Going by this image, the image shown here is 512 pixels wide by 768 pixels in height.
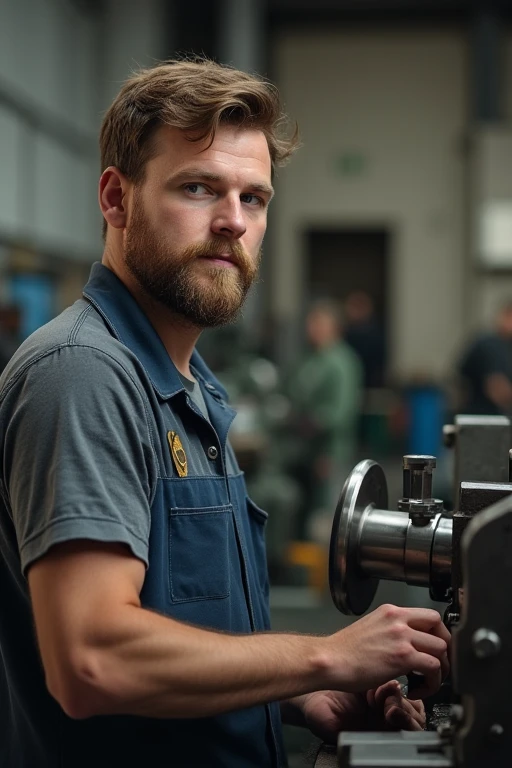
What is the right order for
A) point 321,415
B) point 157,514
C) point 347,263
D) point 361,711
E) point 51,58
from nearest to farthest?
point 157,514
point 361,711
point 321,415
point 51,58
point 347,263

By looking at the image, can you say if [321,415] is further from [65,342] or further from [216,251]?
[65,342]

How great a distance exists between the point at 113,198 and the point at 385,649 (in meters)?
0.59

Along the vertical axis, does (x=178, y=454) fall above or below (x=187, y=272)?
below

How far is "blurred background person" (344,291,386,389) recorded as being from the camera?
7508 millimetres

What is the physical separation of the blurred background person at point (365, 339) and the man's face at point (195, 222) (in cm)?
644

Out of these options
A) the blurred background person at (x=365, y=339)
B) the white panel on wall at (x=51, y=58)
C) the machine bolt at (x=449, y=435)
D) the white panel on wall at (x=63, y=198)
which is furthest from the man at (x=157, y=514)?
the blurred background person at (x=365, y=339)

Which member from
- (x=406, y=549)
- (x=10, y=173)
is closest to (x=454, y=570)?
(x=406, y=549)

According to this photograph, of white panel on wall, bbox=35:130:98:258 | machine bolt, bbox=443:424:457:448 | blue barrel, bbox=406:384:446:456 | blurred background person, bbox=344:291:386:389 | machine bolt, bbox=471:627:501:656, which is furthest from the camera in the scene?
blurred background person, bbox=344:291:386:389

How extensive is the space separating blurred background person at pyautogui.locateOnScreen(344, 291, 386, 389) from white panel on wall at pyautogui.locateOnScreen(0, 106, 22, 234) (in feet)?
9.50

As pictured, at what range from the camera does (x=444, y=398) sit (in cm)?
717

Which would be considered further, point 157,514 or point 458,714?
point 157,514

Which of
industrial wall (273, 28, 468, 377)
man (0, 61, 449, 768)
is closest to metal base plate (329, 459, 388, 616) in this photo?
man (0, 61, 449, 768)

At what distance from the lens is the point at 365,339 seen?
7.52m

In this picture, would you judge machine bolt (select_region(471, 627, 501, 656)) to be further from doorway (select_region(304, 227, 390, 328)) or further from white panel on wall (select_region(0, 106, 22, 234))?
doorway (select_region(304, 227, 390, 328))
